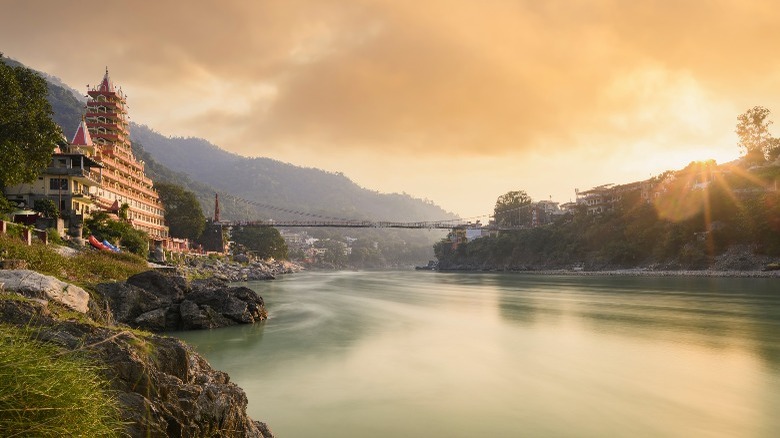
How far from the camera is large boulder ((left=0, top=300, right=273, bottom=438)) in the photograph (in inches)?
190

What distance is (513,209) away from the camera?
459ft

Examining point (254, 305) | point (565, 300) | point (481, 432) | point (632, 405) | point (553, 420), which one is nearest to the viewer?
point (481, 432)

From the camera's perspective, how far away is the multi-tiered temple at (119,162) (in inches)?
2217

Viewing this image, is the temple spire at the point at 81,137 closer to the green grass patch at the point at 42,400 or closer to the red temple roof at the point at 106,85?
the red temple roof at the point at 106,85

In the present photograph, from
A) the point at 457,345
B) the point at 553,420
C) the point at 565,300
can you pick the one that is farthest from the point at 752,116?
the point at 553,420

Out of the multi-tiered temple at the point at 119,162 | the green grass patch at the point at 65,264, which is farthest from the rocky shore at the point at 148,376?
the multi-tiered temple at the point at 119,162

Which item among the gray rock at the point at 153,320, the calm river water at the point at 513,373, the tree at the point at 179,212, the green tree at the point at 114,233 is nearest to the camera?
the calm river water at the point at 513,373

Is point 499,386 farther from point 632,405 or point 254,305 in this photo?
point 254,305

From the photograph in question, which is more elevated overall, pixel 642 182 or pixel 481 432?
pixel 642 182

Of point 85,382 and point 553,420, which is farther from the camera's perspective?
point 553,420

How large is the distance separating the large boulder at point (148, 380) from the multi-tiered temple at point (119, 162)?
55101 mm

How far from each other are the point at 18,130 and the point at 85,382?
29334mm

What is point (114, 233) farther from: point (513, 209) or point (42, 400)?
point (513, 209)

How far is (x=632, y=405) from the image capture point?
412 inches
